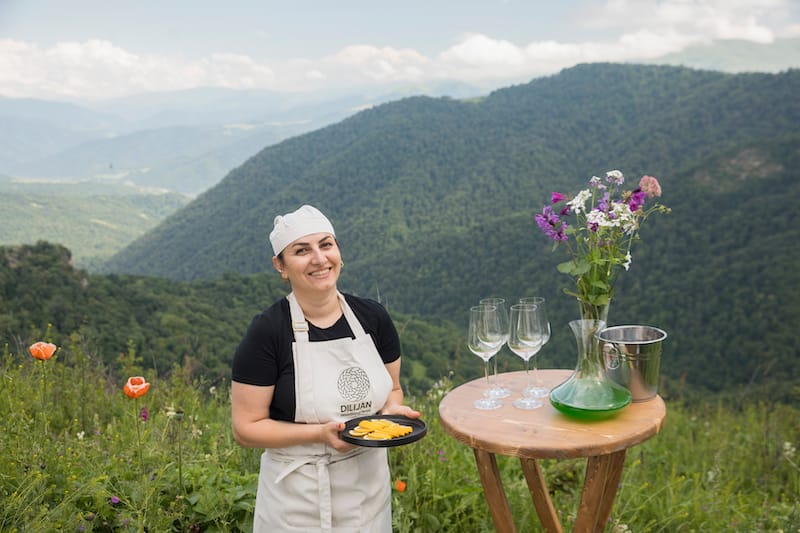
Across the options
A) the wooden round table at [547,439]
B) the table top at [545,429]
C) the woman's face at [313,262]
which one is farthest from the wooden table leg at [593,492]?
the woman's face at [313,262]

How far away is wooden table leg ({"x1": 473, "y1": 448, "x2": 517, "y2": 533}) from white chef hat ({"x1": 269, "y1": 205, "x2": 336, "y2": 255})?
99 cm

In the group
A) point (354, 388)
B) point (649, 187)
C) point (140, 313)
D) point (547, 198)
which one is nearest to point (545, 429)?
point (354, 388)

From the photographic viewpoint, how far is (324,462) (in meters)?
2.07

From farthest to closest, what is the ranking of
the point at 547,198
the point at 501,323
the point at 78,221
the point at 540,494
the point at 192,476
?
the point at 78,221
the point at 547,198
the point at 192,476
the point at 540,494
the point at 501,323

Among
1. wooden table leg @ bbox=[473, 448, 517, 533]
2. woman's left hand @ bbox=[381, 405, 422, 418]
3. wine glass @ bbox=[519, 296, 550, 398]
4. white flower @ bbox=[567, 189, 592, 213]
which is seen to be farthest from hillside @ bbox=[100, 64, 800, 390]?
woman's left hand @ bbox=[381, 405, 422, 418]

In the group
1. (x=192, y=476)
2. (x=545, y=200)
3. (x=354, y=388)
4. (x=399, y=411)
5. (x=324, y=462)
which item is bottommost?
(x=545, y=200)

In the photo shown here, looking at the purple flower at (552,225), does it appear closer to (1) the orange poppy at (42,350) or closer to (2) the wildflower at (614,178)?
(2) the wildflower at (614,178)

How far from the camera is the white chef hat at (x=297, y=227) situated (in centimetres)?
209

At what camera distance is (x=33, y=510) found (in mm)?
2287

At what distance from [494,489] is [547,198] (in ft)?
228

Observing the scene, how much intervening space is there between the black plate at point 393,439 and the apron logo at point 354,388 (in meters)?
0.04

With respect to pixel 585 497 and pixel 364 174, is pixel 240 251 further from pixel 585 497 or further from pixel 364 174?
pixel 585 497

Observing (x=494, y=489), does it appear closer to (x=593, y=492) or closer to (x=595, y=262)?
(x=593, y=492)

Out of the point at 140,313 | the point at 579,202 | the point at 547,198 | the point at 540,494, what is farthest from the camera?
the point at 547,198
